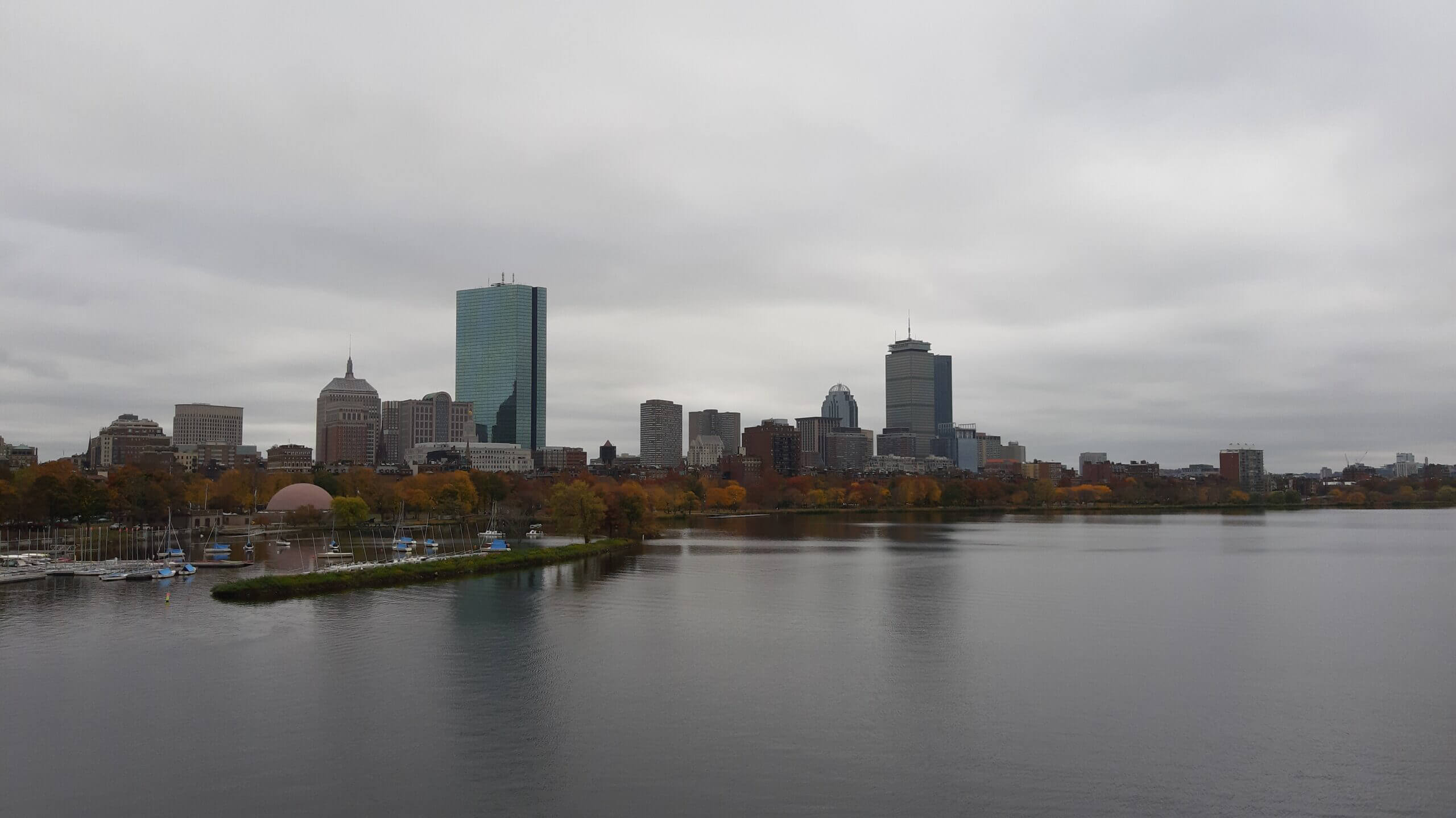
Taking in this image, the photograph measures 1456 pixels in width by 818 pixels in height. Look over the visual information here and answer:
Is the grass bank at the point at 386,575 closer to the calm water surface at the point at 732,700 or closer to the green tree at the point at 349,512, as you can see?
the calm water surface at the point at 732,700

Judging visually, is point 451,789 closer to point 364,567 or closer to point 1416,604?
point 364,567

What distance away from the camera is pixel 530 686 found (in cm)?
2959

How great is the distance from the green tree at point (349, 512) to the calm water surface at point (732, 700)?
121 ft

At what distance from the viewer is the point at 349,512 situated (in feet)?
301

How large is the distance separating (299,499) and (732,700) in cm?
7936

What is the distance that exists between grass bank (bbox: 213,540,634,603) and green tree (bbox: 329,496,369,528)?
2980 centimetres

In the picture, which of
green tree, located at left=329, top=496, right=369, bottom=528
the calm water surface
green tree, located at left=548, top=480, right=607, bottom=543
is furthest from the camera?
green tree, located at left=329, top=496, right=369, bottom=528

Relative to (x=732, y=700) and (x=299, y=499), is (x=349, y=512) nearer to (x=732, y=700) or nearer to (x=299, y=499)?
(x=299, y=499)

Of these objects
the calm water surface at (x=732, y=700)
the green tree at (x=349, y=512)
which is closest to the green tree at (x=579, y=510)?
the green tree at (x=349, y=512)

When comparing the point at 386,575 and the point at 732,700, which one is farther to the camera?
the point at 386,575

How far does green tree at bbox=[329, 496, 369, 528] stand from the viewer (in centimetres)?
9100

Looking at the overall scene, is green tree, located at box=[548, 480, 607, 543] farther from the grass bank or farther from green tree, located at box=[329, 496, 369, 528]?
green tree, located at box=[329, 496, 369, 528]

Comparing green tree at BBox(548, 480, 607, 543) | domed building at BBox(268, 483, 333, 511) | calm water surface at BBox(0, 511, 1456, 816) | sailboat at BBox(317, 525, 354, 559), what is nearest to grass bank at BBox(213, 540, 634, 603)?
calm water surface at BBox(0, 511, 1456, 816)

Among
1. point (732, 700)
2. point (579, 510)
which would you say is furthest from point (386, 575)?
point (732, 700)
